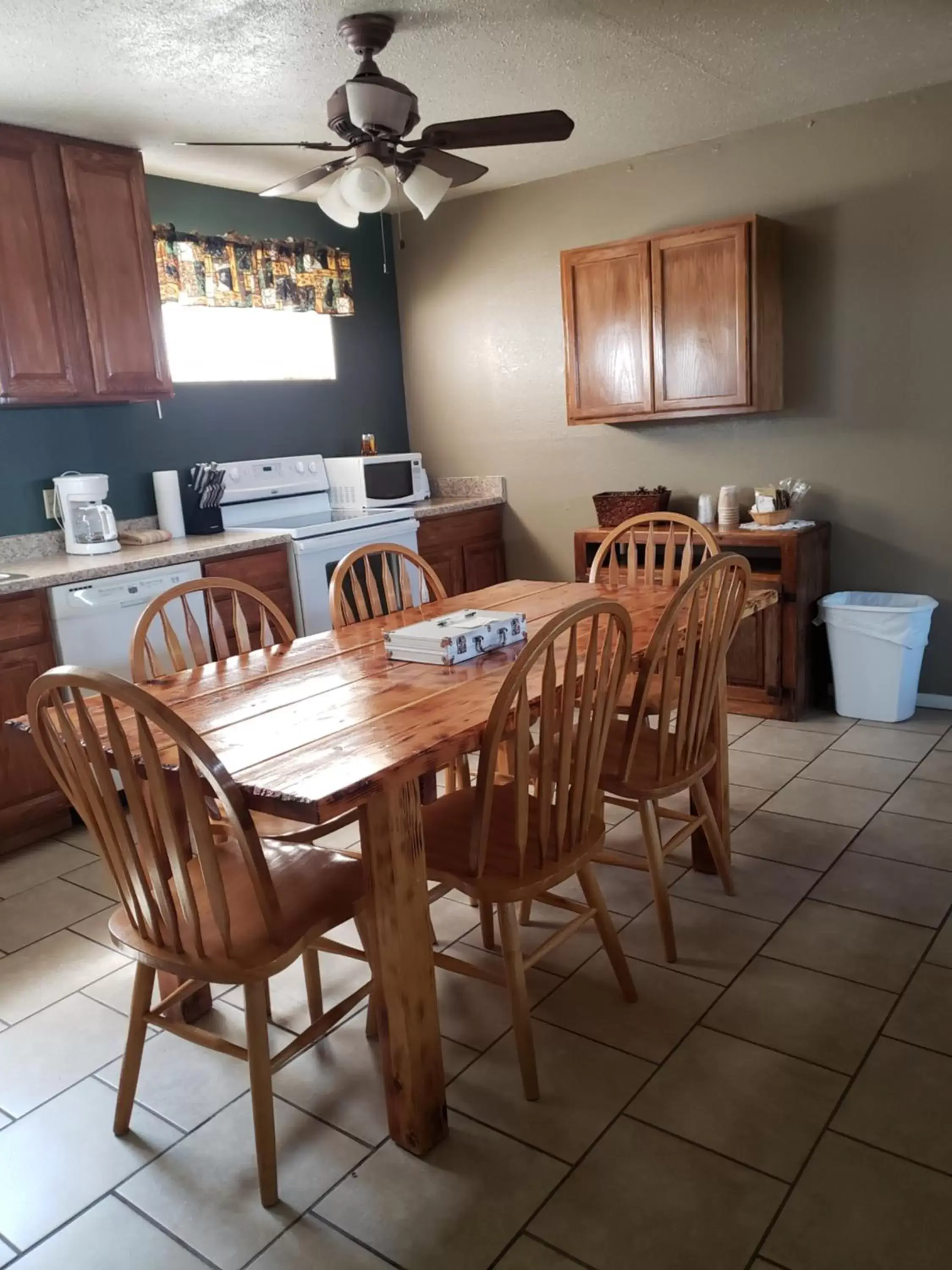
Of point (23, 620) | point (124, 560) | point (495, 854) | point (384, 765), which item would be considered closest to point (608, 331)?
point (124, 560)

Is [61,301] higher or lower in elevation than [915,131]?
lower

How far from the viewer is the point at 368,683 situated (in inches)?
81.7

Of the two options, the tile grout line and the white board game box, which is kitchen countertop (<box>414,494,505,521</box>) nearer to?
the white board game box

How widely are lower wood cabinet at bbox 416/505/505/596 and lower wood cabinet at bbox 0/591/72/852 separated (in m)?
1.85

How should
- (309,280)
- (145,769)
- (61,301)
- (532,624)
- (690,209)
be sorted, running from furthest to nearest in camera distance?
(309,280) < (690,209) < (61,301) < (532,624) < (145,769)

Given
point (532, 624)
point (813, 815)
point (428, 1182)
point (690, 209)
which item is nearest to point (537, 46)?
point (690, 209)

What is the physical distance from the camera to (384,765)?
157cm

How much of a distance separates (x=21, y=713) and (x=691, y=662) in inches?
88.9

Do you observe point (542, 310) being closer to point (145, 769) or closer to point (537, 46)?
point (537, 46)

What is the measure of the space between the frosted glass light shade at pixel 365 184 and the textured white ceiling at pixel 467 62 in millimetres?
536

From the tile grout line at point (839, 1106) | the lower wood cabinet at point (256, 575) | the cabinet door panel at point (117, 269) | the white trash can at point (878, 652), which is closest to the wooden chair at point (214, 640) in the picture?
the lower wood cabinet at point (256, 575)

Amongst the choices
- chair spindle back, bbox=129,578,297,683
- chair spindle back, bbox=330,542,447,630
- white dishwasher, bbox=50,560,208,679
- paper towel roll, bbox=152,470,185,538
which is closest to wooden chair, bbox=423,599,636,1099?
chair spindle back, bbox=129,578,297,683

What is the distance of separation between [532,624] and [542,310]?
2729mm

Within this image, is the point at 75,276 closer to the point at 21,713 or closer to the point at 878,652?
the point at 21,713
